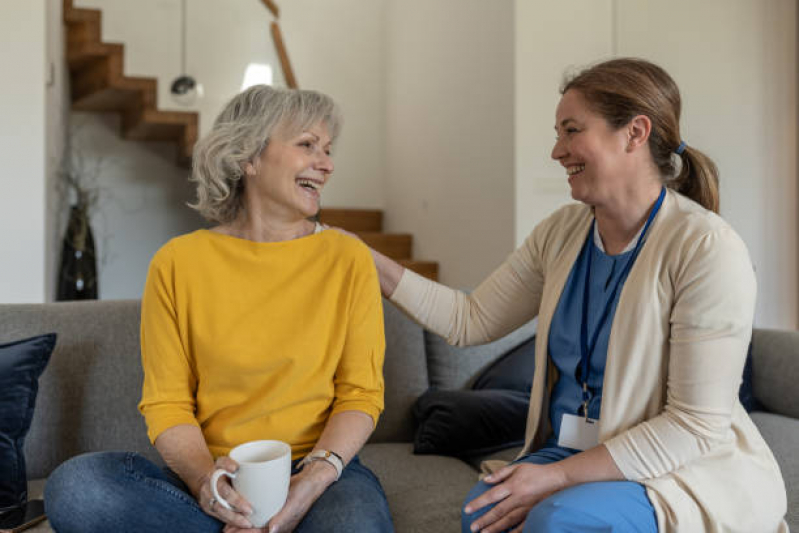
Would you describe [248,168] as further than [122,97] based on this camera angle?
No

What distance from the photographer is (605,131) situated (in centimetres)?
129

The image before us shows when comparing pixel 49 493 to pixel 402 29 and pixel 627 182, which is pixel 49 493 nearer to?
pixel 627 182

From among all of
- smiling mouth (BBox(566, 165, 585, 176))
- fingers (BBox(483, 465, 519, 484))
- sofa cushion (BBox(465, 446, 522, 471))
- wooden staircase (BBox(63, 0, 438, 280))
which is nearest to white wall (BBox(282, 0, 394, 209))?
wooden staircase (BBox(63, 0, 438, 280))

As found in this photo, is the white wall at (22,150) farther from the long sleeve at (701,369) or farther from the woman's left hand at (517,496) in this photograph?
the long sleeve at (701,369)

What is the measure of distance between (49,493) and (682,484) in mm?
1038

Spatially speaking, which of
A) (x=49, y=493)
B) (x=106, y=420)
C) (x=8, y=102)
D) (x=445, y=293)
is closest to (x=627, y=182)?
(x=445, y=293)

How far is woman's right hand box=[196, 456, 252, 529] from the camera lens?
3.40 ft

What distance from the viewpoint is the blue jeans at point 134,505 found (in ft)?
3.42

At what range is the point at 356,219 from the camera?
6.34 meters

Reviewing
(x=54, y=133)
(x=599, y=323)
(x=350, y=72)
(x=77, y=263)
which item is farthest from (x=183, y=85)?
(x=599, y=323)

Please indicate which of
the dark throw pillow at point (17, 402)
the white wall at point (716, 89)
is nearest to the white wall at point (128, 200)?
the white wall at point (716, 89)

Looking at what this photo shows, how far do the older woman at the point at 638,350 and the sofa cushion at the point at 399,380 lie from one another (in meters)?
0.60

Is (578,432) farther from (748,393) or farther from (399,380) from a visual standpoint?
(748,393)

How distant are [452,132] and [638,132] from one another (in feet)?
11.7
